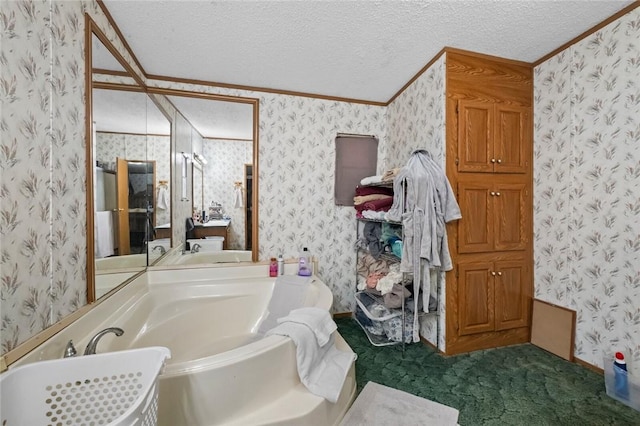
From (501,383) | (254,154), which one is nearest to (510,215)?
(501,383)

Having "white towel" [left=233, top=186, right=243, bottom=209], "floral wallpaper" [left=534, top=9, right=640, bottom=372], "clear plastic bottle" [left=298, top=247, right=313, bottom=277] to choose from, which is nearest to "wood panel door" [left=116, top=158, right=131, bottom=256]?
"white towel" [left=233, top=186, right=243, bottom=209]

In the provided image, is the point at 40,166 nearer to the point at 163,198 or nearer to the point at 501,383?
the point at 163,198

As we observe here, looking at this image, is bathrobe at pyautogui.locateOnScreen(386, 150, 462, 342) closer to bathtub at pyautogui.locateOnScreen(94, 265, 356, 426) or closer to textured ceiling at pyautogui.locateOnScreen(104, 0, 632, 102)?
bathtub at pyautogui.locateOnScreen(94, 265, 356, 426)

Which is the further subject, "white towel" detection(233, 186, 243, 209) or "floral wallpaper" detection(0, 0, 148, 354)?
"white towel" detection(233, 186, 243, 209)

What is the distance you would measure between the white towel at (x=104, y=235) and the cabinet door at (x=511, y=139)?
9.23 feet

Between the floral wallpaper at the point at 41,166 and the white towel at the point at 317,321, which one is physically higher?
the floral wallpaper at the point at 41,166

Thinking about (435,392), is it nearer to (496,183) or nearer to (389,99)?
(496,183)

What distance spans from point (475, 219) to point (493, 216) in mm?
184

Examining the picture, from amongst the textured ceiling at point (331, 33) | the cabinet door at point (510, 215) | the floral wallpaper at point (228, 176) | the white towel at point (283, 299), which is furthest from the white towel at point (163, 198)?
the cabinet door at point (510, 215)

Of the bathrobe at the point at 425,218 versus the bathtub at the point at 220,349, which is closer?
the bathtub at the point at 220,349

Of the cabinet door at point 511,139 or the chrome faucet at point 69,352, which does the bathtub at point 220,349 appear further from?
the cabinet door at point 511,139

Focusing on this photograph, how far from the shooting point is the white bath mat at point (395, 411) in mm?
1328

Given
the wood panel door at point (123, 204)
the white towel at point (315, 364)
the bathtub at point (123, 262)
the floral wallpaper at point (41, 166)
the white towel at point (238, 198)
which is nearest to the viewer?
the floral wallpaper at point (41, 166)

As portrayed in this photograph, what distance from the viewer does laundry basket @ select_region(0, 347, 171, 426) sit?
707 mm
